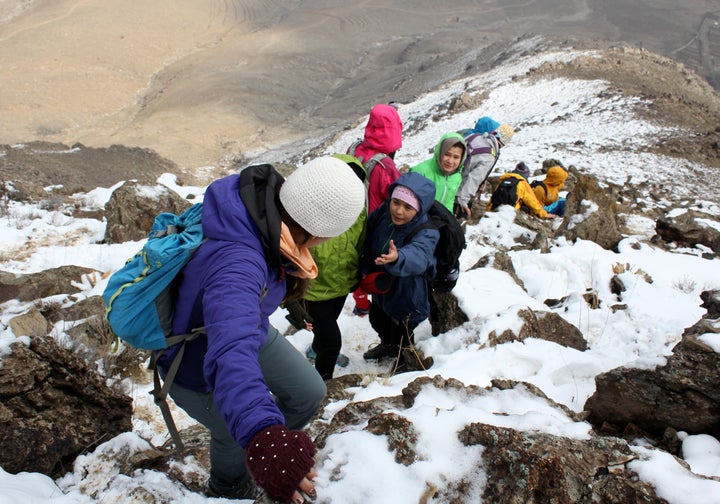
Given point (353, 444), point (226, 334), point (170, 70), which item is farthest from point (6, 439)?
point (170, 70)

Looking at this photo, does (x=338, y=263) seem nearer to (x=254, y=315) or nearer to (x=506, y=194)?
(x=254, y=315)

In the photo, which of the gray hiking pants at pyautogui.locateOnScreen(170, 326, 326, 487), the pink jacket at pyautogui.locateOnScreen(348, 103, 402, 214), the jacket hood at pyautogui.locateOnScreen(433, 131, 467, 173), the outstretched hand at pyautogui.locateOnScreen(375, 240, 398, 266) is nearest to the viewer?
the gray hiking pants at pyautogui.locateOnScreen(170, 326, 326, 487)

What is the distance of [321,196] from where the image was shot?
6.29 ft

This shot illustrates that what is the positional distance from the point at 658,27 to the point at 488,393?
51056 millimetres

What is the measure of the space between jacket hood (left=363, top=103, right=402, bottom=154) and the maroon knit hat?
9.49 ft

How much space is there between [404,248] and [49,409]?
2149mm

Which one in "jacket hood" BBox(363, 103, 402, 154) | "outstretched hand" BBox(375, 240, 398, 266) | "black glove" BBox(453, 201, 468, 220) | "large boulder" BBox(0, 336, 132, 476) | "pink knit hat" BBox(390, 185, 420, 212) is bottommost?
"black glove" BBox(453, 201, 468, 220)

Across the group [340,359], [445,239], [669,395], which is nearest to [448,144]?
[445,239]

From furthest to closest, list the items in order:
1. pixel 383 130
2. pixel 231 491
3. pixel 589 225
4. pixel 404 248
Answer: pixel 589 225, pixel 383 130, pixel 404 248, pixel 231 491

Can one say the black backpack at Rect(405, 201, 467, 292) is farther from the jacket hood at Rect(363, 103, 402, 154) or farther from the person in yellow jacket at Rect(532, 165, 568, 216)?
the person in yellow jacket at Rect(532, 165, 568, 216)

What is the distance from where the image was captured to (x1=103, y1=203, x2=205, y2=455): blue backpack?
68.9 inches

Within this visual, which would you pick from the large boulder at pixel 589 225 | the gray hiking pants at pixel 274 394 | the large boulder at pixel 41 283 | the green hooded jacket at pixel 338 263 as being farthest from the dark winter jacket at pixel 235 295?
the large boulder at pixel 589 225

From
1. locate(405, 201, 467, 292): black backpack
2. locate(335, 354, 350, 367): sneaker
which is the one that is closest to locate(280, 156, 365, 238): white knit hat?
locate(405, 201, 467, 292): black backpack

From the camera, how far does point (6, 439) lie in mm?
2193
